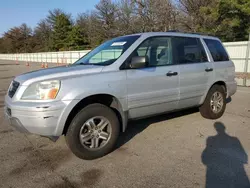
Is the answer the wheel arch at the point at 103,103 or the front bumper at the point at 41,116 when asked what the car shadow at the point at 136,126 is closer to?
the wheel arch at the point at 103,103

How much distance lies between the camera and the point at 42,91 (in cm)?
327

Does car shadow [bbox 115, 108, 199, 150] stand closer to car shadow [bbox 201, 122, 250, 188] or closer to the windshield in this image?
car shadow [bbox 201, 122, 250, 188]

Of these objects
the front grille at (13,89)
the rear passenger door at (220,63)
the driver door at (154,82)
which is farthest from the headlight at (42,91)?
the rear passenger door at (220,63)

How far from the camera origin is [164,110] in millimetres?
4426

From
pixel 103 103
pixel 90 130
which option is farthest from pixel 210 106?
pixel 90 130

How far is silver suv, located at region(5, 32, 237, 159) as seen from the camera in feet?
10.8

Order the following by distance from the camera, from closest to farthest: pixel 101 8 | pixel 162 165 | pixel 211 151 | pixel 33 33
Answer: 1. pixel 162 165
2. pixel 211 151
3. pixel 101 8
4. pixel 33 33

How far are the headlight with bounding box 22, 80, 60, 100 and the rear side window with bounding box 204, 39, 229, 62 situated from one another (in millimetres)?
3494

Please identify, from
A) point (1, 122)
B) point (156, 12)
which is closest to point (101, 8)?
point (156, 12)

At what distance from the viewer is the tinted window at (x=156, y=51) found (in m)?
4.14

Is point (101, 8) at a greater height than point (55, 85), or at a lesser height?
greater

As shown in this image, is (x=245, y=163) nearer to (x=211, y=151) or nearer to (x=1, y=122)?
(x=211, y=151)

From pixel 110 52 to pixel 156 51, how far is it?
2.70ft

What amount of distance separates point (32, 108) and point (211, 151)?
273 centimetres
